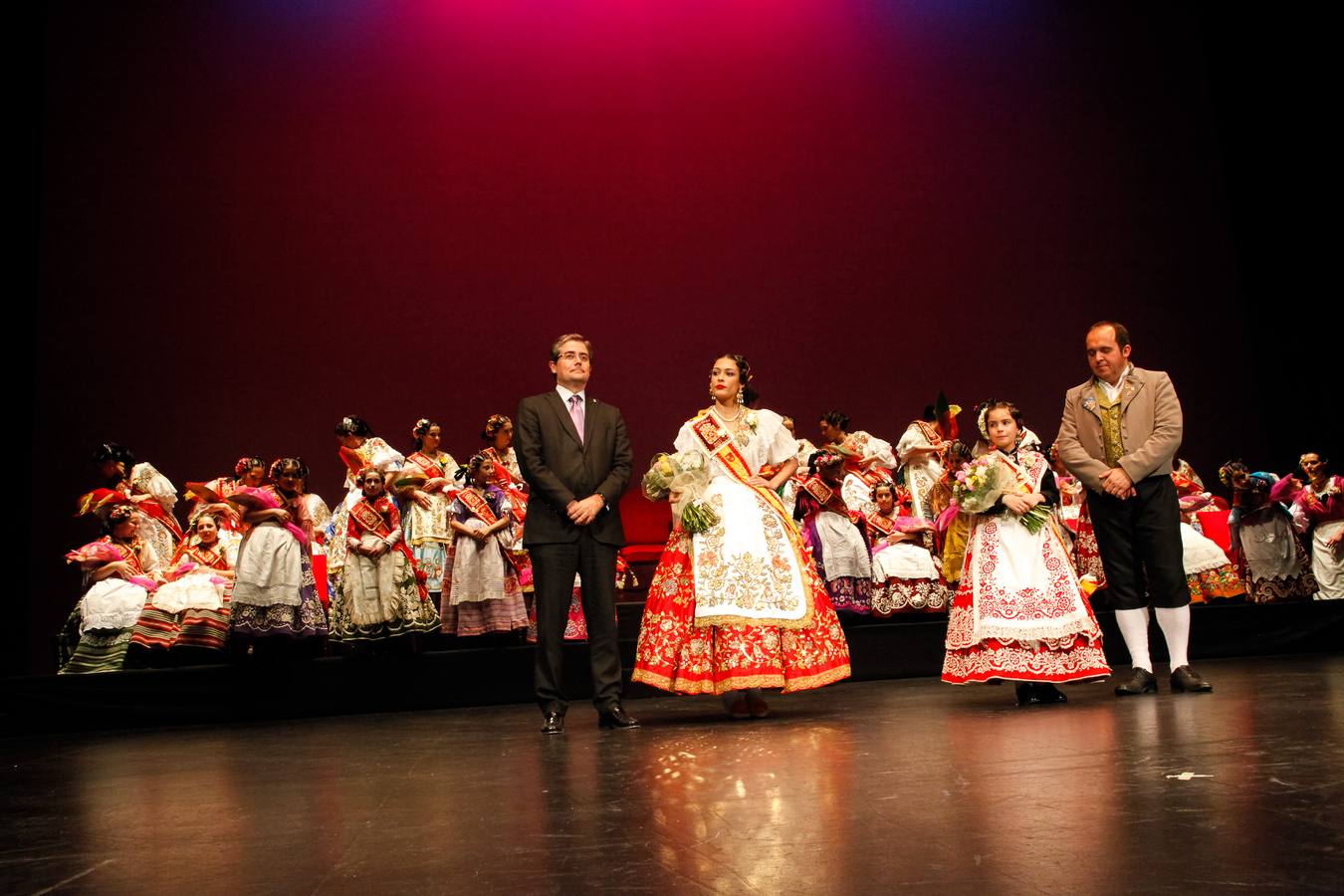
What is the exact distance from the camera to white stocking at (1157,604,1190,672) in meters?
4.28

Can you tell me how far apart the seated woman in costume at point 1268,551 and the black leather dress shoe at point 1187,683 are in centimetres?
271

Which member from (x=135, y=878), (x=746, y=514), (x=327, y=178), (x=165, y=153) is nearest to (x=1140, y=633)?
(x=746, y=514)

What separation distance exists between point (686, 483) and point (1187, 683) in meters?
1.84

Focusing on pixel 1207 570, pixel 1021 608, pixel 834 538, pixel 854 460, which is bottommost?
pixel 1021 608

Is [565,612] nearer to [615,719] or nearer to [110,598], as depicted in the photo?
[615,719]

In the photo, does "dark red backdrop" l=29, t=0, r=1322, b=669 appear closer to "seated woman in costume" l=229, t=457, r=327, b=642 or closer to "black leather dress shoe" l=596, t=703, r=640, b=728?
"seated woman in costume" l=229, t=457, r=327, b=642

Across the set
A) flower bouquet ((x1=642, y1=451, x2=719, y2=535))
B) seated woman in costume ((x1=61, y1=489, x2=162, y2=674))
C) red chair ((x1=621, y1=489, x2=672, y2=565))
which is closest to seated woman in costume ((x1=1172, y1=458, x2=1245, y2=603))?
red chair ((x1=621, y1=489, x2=672, y2=565))

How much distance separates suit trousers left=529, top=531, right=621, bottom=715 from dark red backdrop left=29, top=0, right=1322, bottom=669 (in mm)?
4134

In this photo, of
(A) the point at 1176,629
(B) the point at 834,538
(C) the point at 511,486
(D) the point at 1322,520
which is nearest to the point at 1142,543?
(A) the point at 1176,629

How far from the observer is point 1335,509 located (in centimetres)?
654

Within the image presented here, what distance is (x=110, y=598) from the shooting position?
541cm

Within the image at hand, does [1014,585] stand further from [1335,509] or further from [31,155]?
[31,155]

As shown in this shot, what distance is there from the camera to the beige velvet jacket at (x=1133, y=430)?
14.0 ft

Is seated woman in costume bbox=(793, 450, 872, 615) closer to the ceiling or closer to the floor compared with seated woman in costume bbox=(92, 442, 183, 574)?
closer to the floor
